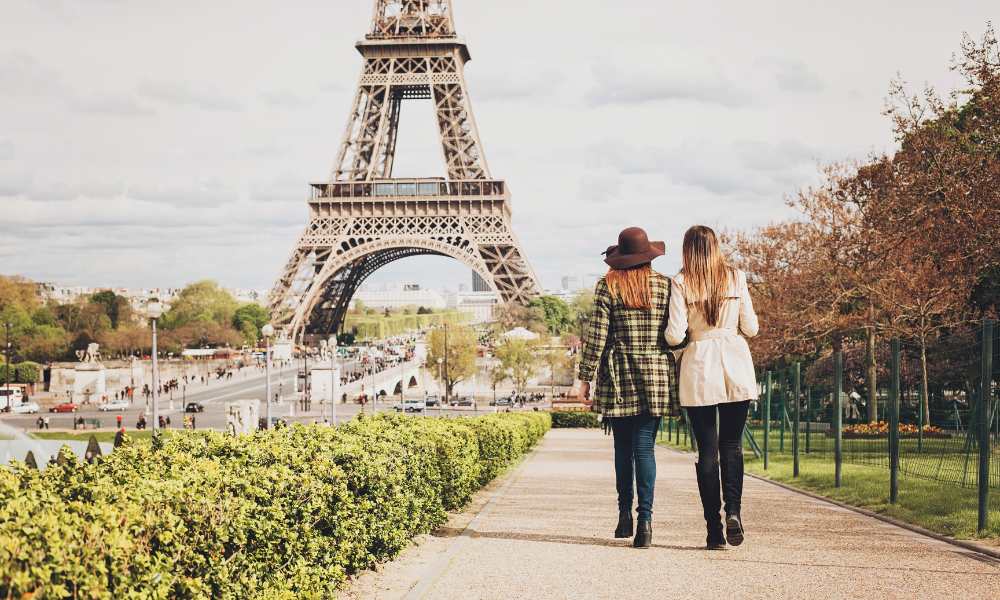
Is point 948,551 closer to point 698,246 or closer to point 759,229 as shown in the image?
point 698,246

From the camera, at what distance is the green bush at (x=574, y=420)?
4347 cm

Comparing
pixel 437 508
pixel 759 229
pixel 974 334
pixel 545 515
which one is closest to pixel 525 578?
pixel 437 508

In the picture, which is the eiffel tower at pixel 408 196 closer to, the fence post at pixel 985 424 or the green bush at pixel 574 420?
the green bush at pixel 574 420

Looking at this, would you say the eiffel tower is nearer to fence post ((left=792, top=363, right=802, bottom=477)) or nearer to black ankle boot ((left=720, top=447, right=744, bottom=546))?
fence post ((left=792, top=363, right=802, bottom=477))

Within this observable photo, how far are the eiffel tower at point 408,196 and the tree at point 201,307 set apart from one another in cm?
4312

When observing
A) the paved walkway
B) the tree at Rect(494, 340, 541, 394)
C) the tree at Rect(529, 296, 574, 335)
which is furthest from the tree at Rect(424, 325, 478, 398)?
the paved walkway

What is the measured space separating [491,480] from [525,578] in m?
6.56

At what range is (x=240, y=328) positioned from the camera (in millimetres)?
111812

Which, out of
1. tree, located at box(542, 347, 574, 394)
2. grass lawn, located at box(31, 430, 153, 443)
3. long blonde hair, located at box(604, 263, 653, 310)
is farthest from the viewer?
tree, located at box(542, 347, 574, 394)

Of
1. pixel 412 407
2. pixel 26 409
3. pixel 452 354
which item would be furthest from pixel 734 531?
pixel 452 354

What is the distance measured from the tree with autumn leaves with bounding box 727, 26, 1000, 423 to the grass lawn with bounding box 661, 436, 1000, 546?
4.54 feet

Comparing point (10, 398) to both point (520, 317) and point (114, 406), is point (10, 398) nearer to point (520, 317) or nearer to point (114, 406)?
point (114, 406)

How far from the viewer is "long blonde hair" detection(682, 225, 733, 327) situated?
Answer: 644cm

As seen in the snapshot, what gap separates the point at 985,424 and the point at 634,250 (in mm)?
3051
